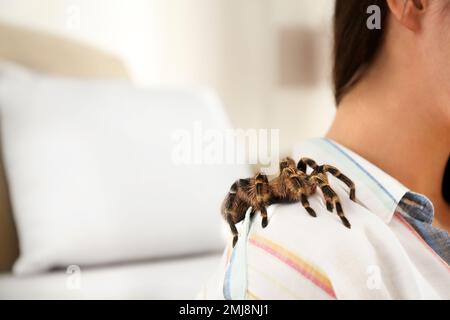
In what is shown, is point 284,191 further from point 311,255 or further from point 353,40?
point 353,40

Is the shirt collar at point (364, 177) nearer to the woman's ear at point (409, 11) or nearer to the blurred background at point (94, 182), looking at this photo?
the woman's ear at point (409, 11)

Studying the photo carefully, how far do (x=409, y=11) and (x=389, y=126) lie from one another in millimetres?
137

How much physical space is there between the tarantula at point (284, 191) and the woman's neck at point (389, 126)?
0.34 ft

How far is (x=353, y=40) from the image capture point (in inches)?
28.4

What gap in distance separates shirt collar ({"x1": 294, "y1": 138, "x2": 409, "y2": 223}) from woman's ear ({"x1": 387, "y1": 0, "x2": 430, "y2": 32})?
0.16m

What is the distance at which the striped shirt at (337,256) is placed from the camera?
51cm

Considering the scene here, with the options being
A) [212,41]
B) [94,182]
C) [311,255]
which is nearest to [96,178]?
[94,182]

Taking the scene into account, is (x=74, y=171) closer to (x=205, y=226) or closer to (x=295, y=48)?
(x=205, y=226)

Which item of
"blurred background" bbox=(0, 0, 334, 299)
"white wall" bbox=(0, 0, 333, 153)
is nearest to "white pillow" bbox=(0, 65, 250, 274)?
"blurred background" bbox=(0, 0, 334, 299)

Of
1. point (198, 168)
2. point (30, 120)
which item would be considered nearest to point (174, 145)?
point (198, 168)

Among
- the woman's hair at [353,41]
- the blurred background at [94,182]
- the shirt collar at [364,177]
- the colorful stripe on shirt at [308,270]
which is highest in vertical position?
the woman's hair at [353,41]

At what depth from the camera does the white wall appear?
6.05ft

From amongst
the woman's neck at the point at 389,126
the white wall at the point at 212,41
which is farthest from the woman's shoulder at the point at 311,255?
the white wall at the point at 212,41

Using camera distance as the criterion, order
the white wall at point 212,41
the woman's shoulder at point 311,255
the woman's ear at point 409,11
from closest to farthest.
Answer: the woman's shoulder at point 311,255, the woman's ear at point 409,11, the white wall at point 212,41
